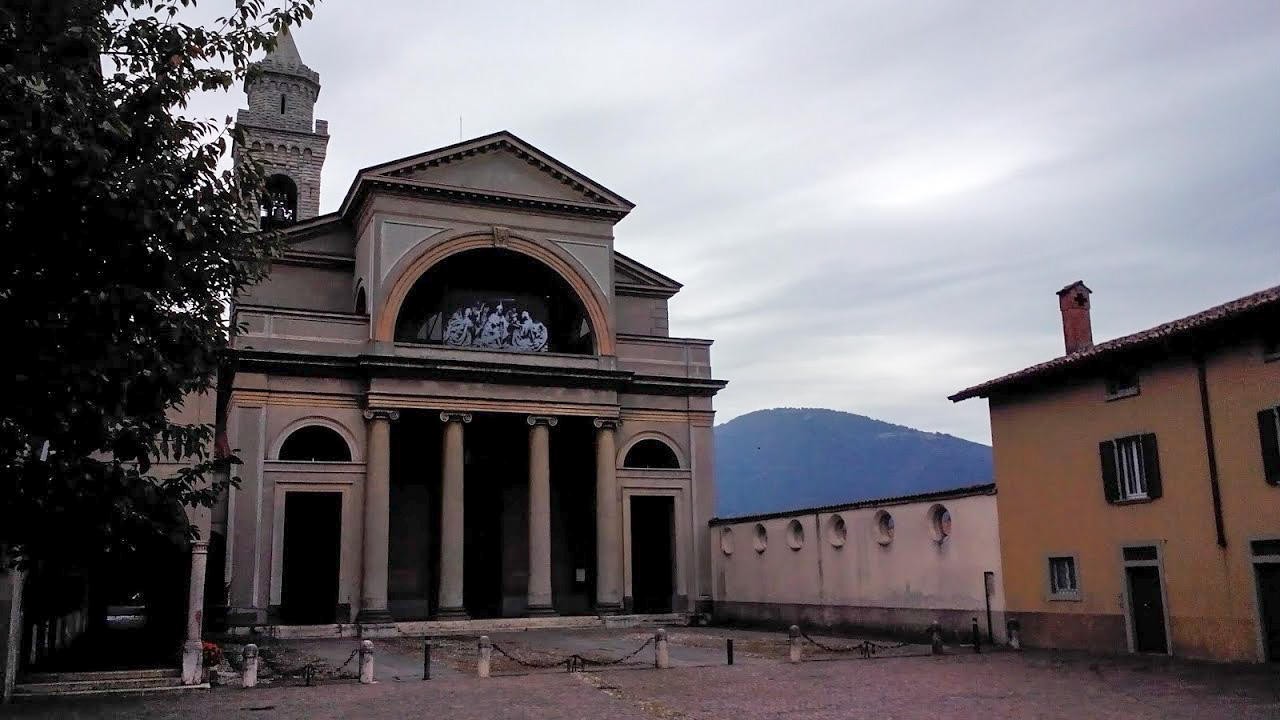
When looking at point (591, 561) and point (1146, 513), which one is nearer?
point (1146, 513)

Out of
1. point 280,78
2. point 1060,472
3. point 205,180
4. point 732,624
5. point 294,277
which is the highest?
point 280,78

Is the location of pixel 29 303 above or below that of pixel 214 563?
above

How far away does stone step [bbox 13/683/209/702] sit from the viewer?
1526 centimetres

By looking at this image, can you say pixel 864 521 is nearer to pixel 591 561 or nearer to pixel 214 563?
pixel 591 561

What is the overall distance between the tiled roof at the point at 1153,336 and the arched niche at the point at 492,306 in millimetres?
14757

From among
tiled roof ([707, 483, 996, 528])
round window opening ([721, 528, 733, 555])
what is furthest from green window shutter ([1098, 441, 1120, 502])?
round window opening ([721, 528, 733, 555])

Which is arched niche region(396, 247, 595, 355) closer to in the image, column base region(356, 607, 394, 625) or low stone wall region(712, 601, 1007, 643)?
column base region(356, 607, 394, 625)

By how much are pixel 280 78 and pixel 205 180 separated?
3637cm

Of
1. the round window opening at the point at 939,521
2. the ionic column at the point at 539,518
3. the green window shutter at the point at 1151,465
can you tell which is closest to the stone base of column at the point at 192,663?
the ionic column at the point at 539,518

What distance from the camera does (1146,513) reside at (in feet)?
62.1

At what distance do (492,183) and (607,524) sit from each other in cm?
1125

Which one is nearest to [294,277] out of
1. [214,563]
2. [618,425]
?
[214,563]

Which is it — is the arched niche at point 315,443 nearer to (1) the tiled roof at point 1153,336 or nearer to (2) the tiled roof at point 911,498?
(2) the tiled roof at point 911,498

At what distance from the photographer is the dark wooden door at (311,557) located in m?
30.4
